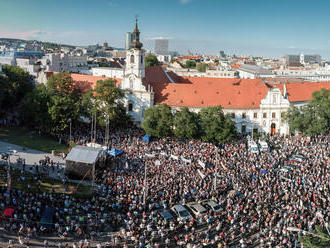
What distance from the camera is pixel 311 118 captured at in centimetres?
5809

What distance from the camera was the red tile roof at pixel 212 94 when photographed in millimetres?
64375

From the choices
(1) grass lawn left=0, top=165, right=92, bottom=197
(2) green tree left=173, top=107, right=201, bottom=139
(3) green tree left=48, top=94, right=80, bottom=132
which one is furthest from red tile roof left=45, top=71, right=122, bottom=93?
(1) grass lawn left=0, top=165, right=92, bottom=197

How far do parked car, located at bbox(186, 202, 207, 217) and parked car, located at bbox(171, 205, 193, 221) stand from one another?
979 mm

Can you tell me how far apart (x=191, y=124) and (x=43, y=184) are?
24.2 meters

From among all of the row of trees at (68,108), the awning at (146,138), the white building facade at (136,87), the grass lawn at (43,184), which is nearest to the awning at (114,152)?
the grass lawn at (43,184)

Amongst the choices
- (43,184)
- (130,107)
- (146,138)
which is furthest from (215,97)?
(43,184)

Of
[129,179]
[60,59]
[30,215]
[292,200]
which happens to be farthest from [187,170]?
[60,59]

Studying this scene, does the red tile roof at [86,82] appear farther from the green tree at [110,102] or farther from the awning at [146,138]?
the awning at [146,138]

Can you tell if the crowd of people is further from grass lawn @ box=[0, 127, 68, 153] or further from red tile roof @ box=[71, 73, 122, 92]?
red tile roof @ box=[71, 73, 122, 92]

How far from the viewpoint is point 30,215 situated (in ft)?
98.3

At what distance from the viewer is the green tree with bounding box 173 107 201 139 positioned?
53.4m

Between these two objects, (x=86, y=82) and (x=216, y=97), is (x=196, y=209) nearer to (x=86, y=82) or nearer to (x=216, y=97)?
(x=216, y=97)

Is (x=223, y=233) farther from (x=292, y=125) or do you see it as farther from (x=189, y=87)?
(x=189, y=87)

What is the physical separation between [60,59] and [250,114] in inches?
3251
